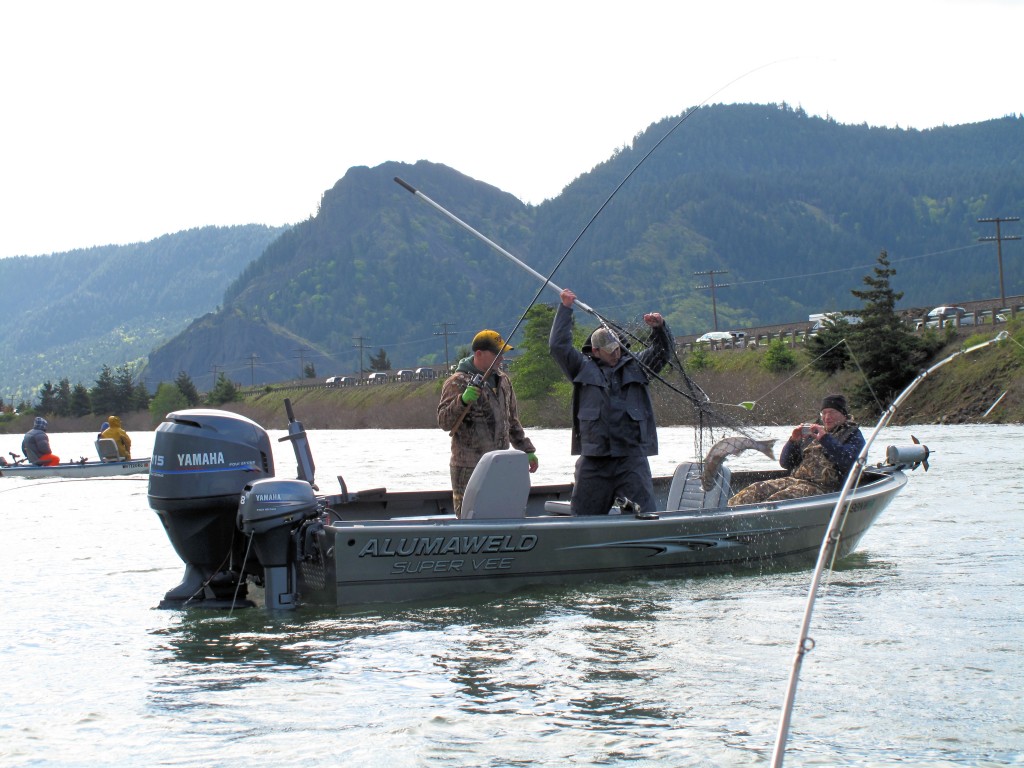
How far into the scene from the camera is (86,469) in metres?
28.4

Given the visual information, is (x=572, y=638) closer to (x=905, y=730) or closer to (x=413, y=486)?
(x=905, y=730)

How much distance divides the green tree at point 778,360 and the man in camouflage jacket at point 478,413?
37280 mm

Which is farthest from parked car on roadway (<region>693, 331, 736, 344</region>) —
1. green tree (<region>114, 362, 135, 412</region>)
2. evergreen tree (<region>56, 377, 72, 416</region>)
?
evergreen tree (<region>56, 377, 72, 416</region>)

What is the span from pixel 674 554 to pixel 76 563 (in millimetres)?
6797

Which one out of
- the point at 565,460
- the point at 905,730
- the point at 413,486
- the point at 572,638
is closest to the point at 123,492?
the point at 413,486

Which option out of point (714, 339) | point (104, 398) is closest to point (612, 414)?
point (714, 339)

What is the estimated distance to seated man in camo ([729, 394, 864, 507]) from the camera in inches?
→ 411

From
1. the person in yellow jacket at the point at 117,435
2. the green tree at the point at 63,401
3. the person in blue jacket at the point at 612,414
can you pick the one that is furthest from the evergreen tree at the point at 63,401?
the person in blue jacket at the point at 612,414

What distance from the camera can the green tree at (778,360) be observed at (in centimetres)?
4581

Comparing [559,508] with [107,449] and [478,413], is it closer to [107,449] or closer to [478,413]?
[478,413]

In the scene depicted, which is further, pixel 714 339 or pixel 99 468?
pixel 714 339

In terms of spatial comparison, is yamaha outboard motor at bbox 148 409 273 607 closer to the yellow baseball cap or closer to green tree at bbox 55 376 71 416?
the yellow baseball cap

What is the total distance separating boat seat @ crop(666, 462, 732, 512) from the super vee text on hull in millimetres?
924

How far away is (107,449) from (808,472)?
21594 millimetres
